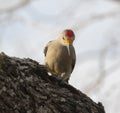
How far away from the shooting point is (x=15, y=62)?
2.80 meters

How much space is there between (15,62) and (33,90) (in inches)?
9.4

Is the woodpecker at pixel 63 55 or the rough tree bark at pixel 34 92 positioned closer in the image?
the rough tree bark at pixel 34 92

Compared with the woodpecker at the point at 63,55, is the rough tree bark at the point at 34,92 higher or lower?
lower

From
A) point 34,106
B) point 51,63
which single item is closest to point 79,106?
point 34,106

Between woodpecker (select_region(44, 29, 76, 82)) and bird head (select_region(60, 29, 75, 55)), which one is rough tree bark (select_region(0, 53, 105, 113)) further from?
bird head (select_region(60, 29, 75, 55))

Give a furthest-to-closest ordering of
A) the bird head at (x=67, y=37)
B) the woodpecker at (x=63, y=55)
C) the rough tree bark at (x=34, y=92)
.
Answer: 1. the bird head at (x=67, y=37)
2. the woodpecker at (x=63, y=55)
3. the rough tree bark at (x=34, y=92)

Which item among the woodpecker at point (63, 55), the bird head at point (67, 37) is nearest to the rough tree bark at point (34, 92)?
the woodpecker at point (63, 55)

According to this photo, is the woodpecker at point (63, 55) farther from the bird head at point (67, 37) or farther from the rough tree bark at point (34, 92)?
the rough tree bark at point (34, 92)

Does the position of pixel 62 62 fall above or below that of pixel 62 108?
above

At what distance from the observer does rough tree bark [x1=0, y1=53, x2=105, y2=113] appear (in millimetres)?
2570

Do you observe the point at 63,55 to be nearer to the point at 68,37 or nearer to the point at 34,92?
the point at 68,37

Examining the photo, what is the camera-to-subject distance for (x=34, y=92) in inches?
105

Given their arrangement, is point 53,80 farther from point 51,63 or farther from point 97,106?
point 51,63

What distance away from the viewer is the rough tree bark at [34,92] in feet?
8.43
